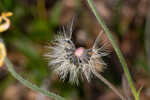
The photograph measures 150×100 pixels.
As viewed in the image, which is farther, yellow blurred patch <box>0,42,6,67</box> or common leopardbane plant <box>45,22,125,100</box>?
common leopardbane plant <box>45,22,125,100</box>

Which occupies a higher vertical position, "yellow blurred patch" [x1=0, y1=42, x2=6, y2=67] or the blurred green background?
"yellow blurred patch" [x1=0, y1=42, x2=6, y2=67]

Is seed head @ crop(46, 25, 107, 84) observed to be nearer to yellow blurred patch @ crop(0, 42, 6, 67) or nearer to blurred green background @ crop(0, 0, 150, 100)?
yellow blurred patch @ crop(0, 42, 6, 67)

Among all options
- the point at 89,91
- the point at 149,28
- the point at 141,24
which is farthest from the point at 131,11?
the point at 89,91

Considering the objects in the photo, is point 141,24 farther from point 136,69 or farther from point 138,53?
point 136,69

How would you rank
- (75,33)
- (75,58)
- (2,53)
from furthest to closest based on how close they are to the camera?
(75,33) → (75,58) → (2,53)

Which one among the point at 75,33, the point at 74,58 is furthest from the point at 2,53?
the point at 75,33

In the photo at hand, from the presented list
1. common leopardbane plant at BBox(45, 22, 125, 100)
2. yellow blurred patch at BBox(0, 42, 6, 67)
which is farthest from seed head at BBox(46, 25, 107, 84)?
yellow blurred patch at BBox(0, 42, 6, 67)

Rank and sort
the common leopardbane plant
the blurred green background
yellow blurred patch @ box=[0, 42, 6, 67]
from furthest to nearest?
Result: the blurred green background, the common leopardbane plant, yellow blurred patch @ box=[0, 42, 6, 67]

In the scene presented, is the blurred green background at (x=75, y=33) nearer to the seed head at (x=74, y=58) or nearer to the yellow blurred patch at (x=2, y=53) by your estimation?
the seed head at (x=74, y=58)

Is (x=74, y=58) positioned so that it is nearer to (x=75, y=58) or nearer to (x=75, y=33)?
(x=75, y=58)

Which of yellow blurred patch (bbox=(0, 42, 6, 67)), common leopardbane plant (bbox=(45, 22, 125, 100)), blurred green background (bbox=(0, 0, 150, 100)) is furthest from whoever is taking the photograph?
blurred green background (bbox=(0, 0, 150, 100))

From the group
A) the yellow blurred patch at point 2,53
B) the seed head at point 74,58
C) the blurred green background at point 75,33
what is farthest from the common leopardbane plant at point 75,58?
the blurred green background at point 75,33
